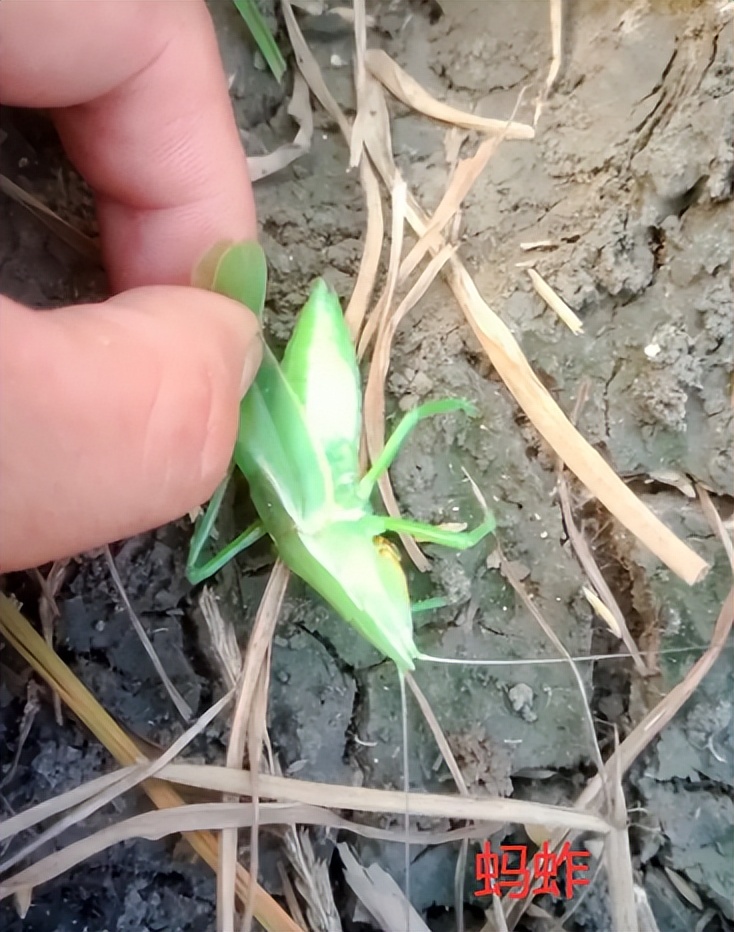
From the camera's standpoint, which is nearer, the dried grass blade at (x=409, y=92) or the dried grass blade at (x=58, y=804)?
the dried grass blade at (x=58, y=804)

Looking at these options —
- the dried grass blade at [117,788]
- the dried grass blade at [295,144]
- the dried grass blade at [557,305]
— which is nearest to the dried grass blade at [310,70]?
the dried grass blade at [295,144]

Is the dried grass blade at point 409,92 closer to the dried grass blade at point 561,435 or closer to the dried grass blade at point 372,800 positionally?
the dried grass blade at point 561,435

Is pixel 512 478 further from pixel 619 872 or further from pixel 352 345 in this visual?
pixel 619 872

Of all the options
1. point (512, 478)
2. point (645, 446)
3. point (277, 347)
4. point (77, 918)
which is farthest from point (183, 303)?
point (77, 918)

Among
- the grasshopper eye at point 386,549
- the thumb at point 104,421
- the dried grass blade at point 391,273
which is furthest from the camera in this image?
the dried grass blade at point 391,273

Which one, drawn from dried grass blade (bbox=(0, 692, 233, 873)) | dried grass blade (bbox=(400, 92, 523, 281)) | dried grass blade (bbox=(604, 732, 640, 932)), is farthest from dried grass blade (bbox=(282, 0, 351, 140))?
dried grass blade (bbox=(604, 732, 640, 932))

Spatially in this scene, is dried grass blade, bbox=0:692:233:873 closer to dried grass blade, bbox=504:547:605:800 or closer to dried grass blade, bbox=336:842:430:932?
dried grass blade, bbox=336:842:430:932

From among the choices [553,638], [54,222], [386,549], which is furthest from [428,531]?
[54,222]
